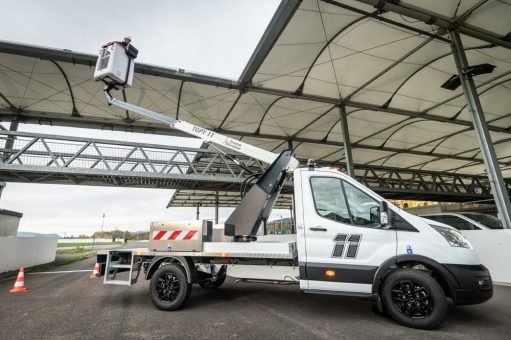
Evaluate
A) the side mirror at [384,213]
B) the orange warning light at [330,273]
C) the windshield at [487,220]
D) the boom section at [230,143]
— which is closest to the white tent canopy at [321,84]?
the boom section at [230,143]

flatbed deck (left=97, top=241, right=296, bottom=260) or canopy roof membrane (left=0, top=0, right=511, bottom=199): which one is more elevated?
canopy roof membrane (left=0, top=0, right=511, bottom=199)

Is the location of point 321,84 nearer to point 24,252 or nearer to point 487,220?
point 487,220

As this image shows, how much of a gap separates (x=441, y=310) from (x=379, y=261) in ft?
3.09

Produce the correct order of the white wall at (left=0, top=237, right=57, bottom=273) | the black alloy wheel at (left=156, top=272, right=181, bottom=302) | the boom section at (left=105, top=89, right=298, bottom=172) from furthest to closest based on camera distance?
1. the white wall at (left=0, top=237, right=57, bottom=273)
2. the boom section at (left=105, top=89, right=298, bottom=172)
3. the black alloy wheel at (left=156, top=272, right=181, bottom=302)

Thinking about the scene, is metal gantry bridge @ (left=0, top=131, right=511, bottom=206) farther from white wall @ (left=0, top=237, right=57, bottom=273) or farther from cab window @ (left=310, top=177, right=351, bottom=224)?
cab window @ (left=310, top=177, right=351, bottom=224)

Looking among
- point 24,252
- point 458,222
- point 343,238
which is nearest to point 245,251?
point 343,238

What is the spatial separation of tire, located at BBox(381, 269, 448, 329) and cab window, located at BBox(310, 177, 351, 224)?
3.51 feet

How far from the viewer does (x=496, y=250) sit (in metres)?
6.80

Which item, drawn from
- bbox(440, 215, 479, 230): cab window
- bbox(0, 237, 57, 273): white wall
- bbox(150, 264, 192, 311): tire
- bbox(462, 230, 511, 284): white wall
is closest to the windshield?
bbox(440, 215, 479, 230): cab window

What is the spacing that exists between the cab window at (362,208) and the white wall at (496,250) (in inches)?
198

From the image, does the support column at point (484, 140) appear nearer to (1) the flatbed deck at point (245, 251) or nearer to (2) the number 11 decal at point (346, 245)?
(2) the number 11 decal at point (346, 245)

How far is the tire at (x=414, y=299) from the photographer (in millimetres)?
3660

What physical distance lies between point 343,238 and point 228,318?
7.54ft

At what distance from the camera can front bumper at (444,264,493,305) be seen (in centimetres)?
373
